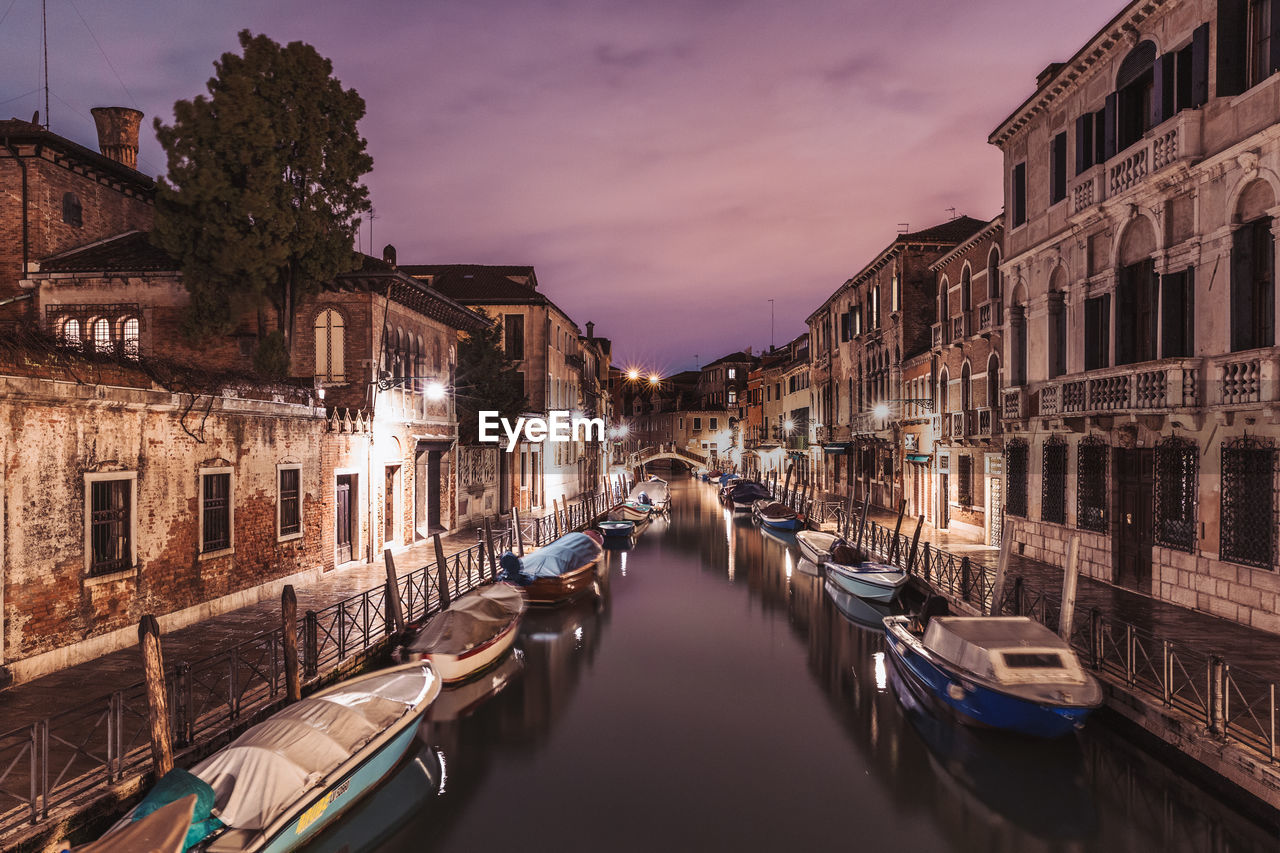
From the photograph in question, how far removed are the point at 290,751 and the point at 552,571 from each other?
11.5m

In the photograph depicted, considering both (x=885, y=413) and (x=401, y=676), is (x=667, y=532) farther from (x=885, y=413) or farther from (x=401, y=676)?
(x=401, y=676)

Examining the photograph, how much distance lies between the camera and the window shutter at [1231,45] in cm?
1172

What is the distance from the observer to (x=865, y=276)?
115ft

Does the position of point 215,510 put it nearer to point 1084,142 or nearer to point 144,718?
point 144,718

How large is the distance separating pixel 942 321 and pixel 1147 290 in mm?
11544

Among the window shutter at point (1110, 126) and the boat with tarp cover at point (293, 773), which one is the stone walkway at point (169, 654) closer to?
the boat with tarp cover at point (293, 773)

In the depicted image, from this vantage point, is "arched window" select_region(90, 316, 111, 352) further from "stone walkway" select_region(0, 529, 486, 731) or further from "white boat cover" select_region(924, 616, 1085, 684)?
"white boat cover" select_region(924, 616, 1085, 684)

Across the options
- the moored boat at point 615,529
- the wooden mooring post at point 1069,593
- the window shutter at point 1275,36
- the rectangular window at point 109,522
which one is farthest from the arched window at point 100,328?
the window shutter at point 1275,36

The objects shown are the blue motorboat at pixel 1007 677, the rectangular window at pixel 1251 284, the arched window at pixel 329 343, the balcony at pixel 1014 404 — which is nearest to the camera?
the blue motorboat at pixel 1007 677

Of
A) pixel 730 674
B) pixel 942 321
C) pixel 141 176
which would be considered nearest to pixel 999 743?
pixel 730 674

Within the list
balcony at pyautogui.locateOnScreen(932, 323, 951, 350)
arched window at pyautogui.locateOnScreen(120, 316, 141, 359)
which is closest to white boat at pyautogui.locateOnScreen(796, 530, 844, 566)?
balcony at pyautogui.locateOnScreen(932, 323, 951, 350)

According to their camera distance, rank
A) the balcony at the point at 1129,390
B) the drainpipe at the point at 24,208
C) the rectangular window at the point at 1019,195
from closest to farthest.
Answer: the balcony at the point at 1129,390, the drainpipe at the point at 24,208, the rectangular window at the point at 1019,195

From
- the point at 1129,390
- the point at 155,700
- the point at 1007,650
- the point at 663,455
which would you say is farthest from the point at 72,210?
the point at 663,455

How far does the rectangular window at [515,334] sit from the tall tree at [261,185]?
15914 millimetres
